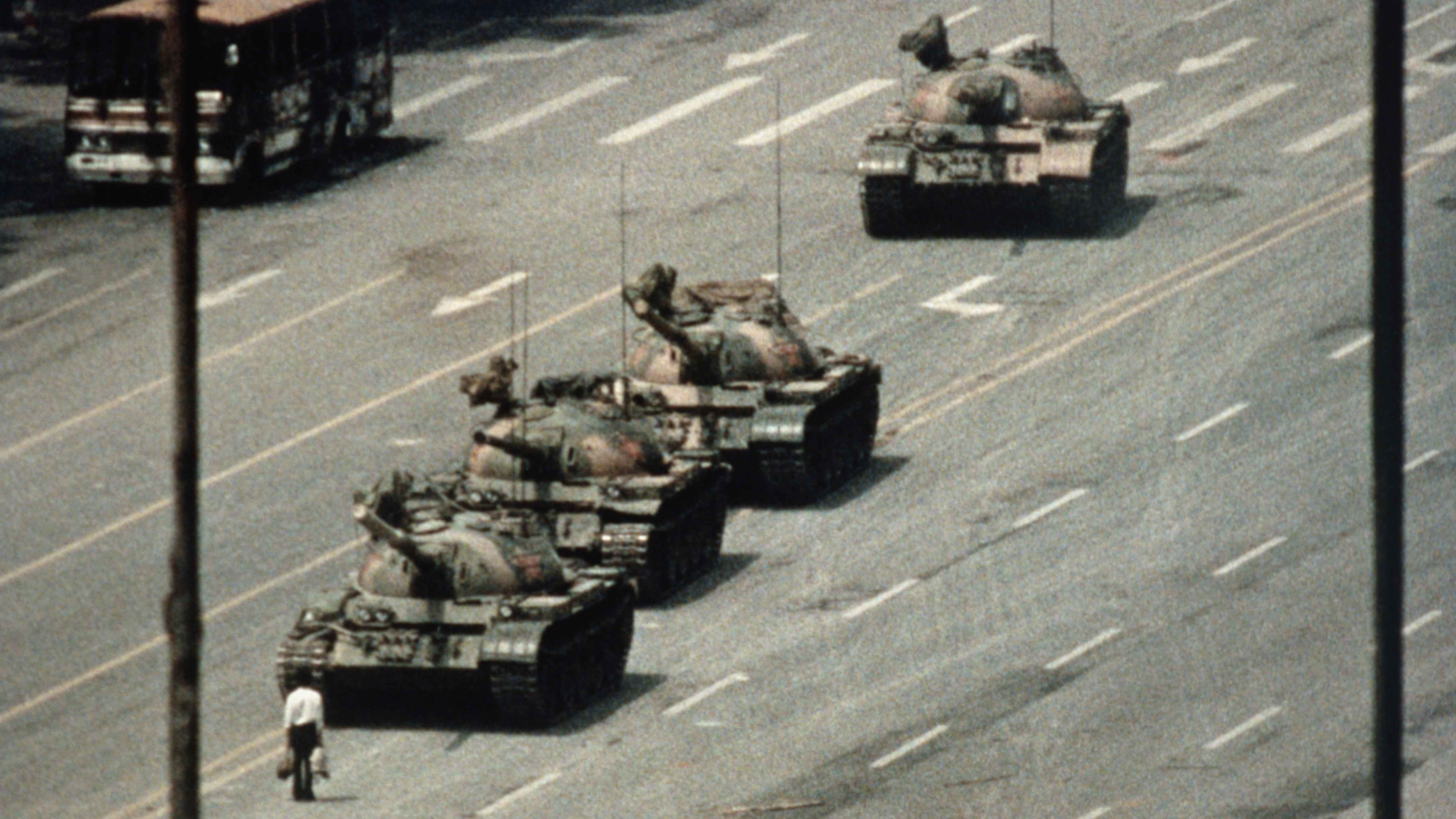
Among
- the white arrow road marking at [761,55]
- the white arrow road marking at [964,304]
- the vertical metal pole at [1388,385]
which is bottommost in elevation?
the white arrow road marking at [761,55]

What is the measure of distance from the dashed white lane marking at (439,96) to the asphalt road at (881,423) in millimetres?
155

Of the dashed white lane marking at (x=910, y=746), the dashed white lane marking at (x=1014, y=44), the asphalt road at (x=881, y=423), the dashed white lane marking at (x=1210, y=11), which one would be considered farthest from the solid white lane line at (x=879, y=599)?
the dashed white lane marking at (x=1210, y=11)

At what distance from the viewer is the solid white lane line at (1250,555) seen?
43.8 meters

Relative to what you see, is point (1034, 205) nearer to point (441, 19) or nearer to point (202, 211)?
point (202, 211)

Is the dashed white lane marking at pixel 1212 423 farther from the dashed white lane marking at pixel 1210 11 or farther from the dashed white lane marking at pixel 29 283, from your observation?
the dashed white lane marking at pixel 1210 11

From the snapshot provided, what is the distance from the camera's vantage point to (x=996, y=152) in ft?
191

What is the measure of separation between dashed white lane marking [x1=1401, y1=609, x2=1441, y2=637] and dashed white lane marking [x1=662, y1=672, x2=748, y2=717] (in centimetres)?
727

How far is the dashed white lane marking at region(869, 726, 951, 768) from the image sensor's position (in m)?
37.2

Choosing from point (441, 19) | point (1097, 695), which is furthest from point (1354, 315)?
point (441, 19)

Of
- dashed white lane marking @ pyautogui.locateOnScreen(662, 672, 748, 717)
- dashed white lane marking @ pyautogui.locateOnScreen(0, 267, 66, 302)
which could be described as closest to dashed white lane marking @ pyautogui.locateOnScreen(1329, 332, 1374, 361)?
dashed white lane marking @ pyautogui.locateOnScreen(662, 672, 748, 717)

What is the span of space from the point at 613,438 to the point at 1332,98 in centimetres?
2465

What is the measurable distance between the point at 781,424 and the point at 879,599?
4.59m

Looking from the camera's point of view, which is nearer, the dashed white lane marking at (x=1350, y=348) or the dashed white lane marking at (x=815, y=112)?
the dashed white lane marking at (x=1350, y=348)

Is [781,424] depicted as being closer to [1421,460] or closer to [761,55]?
[1421,460]
